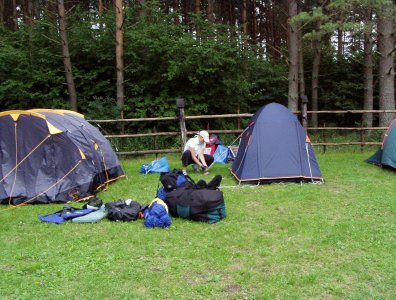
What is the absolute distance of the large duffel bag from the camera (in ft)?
19.7

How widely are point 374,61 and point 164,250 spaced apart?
1604cm

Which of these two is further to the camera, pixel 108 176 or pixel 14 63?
pixel 14 63

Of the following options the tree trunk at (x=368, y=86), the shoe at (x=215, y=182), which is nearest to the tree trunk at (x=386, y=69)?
the tree trunk at (x=368, y=86)

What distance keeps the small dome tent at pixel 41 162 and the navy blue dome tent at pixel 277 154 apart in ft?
9.91

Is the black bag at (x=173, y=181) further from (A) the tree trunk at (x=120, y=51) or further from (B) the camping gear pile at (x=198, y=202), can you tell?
(A) the tree trunk at (x=120, y=51)

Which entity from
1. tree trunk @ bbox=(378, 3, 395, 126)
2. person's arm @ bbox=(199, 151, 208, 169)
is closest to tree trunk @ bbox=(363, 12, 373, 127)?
tree trunk @ bbox=(378, 3, 395, 126)

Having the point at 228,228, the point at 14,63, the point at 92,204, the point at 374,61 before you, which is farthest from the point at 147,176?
the point at 374,61

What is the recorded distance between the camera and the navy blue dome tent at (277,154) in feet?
27.0

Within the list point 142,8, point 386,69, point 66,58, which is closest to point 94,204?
point 66,58

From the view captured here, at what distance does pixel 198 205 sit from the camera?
19.7ft

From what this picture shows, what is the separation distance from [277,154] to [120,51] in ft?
23.8

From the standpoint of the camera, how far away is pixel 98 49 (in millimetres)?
14906

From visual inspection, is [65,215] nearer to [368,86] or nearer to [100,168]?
→ [100,168]

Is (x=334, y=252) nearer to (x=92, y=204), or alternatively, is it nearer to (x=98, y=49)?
(x=92, y=204)
